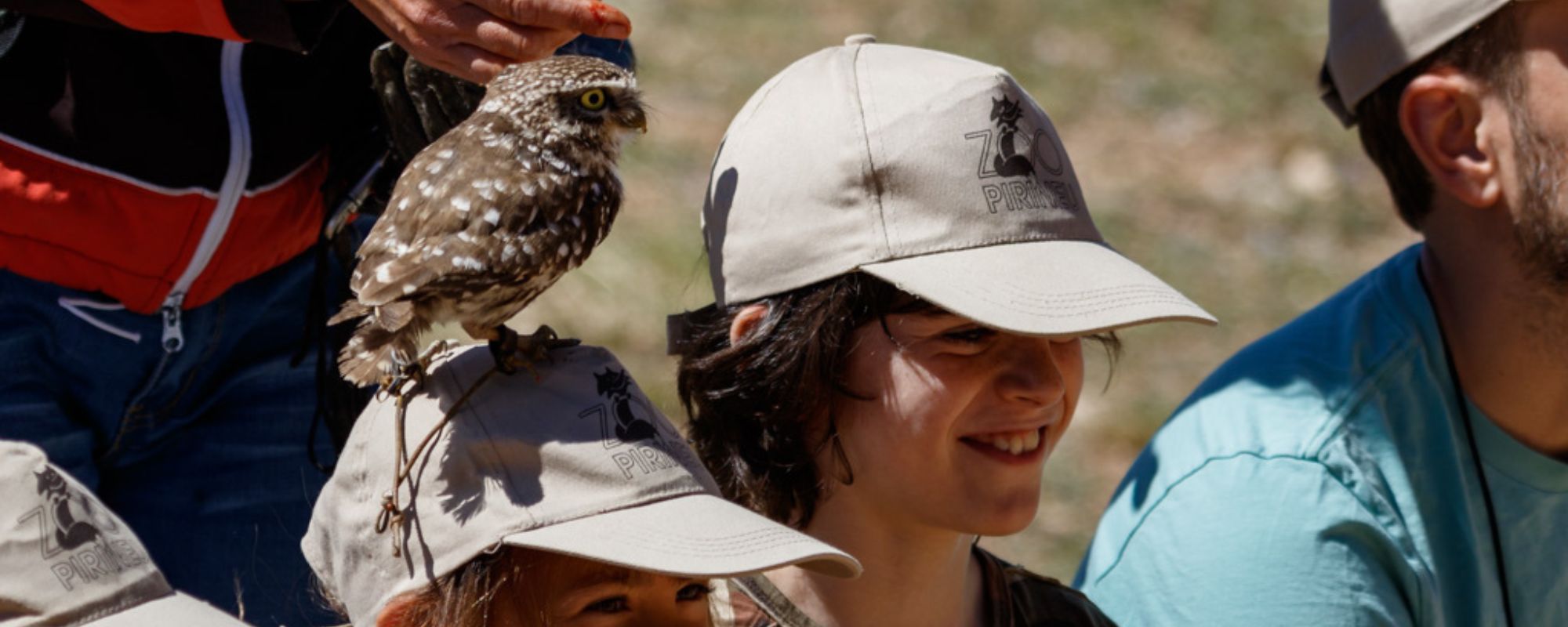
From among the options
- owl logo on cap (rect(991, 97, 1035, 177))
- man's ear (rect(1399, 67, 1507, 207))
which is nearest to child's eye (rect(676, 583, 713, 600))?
owl logo on cap (rect(991, 97, 1035, 177))

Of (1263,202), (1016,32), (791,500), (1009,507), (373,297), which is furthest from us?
(1016,32)

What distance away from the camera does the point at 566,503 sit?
2164 millimetres

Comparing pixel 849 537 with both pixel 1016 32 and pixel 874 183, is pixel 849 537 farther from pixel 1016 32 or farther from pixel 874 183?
pixel 1016 32

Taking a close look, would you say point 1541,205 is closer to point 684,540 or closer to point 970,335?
point 970,335

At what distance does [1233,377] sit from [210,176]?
1756 mm

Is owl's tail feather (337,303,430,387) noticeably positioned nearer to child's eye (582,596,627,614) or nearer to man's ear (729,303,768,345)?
child's eye (582,596,627,614)

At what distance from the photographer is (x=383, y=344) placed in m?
2.14

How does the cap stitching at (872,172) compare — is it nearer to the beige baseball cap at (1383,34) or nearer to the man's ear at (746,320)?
the man's ear at (746,320)

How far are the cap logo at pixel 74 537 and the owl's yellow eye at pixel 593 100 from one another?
762mm

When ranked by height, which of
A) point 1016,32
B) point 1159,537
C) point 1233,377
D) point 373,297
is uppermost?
point 1016,32

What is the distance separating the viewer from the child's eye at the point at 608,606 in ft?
7.32

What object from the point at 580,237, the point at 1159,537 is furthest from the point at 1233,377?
the point at 580,237

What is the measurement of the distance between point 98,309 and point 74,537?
78cm

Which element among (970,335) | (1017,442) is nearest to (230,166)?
(970,335)
